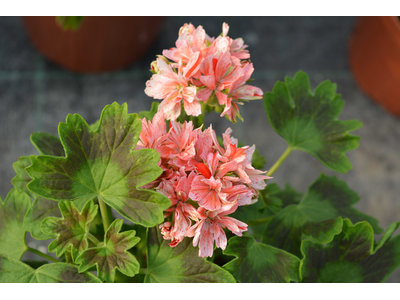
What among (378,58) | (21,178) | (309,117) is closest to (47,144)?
(21,178)

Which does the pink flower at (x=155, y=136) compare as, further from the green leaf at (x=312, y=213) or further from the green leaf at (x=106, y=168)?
the green leaf at (x=312, y=213)

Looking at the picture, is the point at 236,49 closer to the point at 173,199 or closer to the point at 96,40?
the point at 173,199

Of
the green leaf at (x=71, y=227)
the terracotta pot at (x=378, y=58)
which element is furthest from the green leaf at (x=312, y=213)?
the terracotta pot at (x=378, y=58)

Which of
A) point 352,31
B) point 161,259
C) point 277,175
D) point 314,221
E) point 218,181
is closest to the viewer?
point 218,181

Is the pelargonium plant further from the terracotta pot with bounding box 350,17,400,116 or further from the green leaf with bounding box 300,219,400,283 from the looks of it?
the terracotta pot with bounding box 350,17,400,116

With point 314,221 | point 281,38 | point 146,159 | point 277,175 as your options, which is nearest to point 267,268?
point 314,221

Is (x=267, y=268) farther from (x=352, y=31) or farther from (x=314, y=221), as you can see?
(x=352, y=31)
